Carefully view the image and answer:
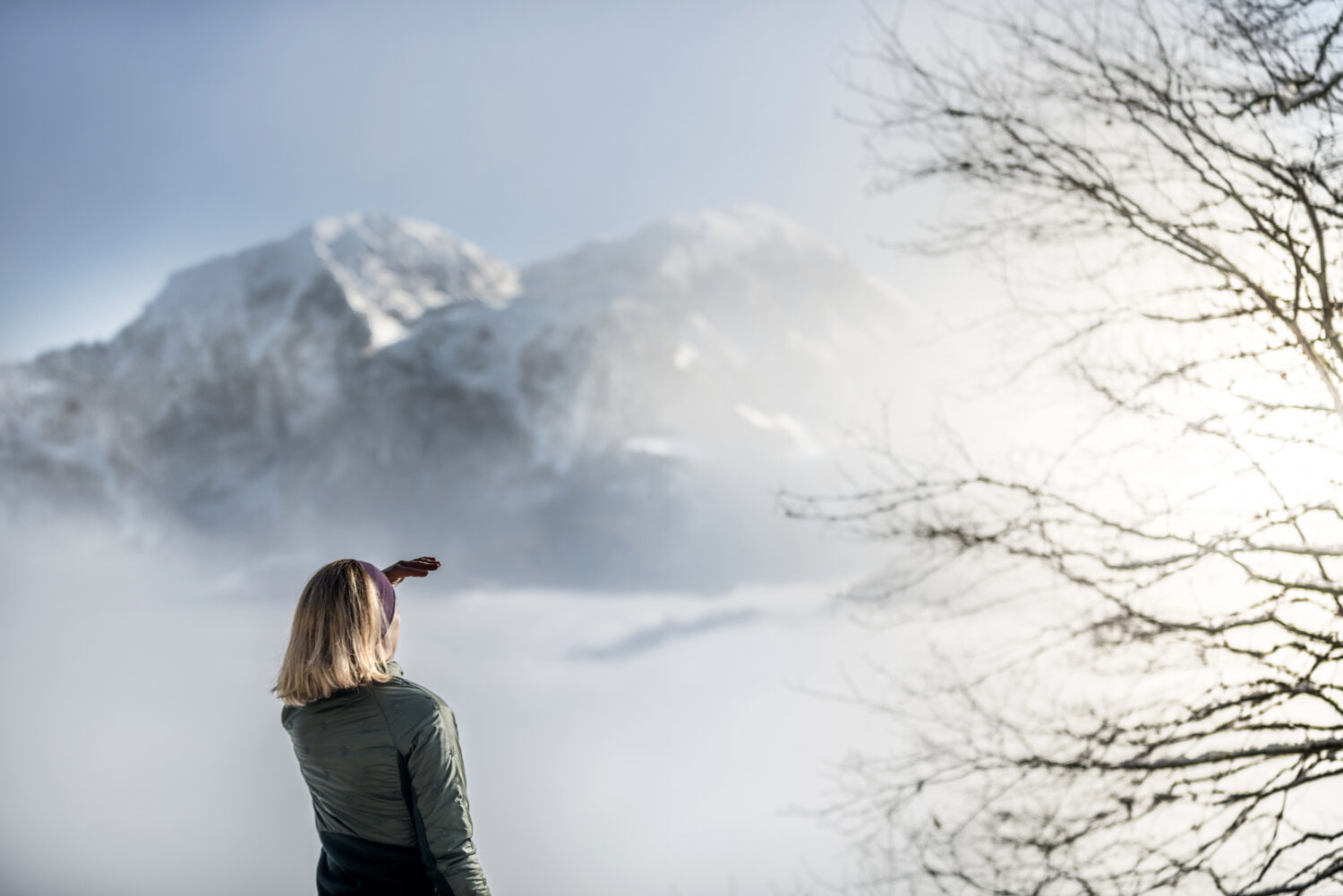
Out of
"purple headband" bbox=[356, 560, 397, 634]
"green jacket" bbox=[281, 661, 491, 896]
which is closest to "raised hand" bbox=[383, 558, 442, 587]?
"purple headband" bbox=[356, 560, 397, 634]

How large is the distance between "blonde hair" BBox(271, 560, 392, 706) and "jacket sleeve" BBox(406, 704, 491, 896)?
0.14 meters

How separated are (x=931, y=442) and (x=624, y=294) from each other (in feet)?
164

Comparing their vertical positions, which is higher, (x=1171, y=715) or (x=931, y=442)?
(x=931, y=442)

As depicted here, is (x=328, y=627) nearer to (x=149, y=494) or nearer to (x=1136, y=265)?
(x=1136, y=265)

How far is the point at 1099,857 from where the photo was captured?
2510mm

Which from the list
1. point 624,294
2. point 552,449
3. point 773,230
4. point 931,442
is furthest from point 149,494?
point 931,442

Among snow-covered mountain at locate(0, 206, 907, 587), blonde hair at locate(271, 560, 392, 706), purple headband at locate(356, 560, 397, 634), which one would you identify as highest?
snow-covered mountain at locate(0, 206, 907, 587)

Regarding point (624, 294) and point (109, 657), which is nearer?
point (624, 294)

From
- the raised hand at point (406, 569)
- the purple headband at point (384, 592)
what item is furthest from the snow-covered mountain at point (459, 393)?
the purple headband at point (384, 592)

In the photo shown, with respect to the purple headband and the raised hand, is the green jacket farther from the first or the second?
the raised hand

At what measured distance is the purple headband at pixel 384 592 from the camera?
1.48 metres

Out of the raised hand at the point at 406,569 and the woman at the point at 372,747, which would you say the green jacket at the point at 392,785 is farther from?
the raised hand at the point at 406,569

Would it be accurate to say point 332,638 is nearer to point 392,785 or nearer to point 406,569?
point 392,785

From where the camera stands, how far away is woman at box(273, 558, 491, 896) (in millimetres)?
1395
